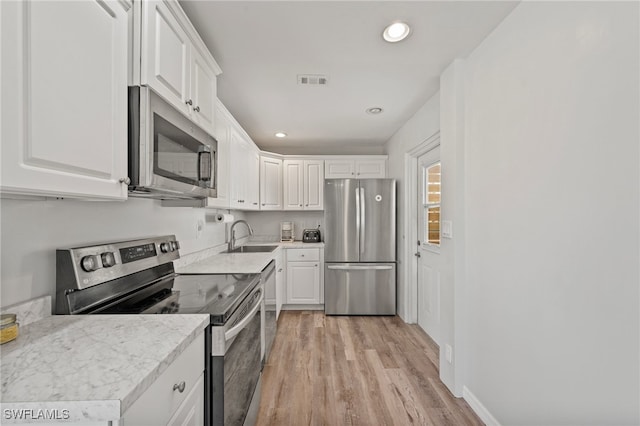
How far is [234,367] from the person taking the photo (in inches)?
51.8

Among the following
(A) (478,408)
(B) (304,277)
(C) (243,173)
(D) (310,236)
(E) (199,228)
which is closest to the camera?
(A) (478,408)

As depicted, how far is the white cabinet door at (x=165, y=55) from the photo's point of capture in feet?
3.96

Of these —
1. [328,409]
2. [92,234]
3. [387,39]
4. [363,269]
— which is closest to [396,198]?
[363,269]

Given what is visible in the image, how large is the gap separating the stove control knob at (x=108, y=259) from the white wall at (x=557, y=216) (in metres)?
1.94

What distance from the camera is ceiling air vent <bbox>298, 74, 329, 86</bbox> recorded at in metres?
2.36

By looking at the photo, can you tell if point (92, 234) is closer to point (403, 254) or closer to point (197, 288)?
point (197, 288)

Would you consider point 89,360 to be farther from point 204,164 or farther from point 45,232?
point 204,164

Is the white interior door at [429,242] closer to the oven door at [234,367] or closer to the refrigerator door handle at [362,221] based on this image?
the refrigerator door handle at [362,221]

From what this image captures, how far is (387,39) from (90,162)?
1.70 m

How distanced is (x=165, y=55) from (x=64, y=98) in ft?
1.98

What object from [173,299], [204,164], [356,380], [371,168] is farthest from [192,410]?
[371,168]

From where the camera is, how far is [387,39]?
6.06ft

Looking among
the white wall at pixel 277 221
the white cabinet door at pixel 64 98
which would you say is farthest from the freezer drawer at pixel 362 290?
the white cabinet door at pixel 64 98

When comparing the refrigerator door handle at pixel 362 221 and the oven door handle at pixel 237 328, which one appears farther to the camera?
the refrigerator door handle at pixel 362 221
